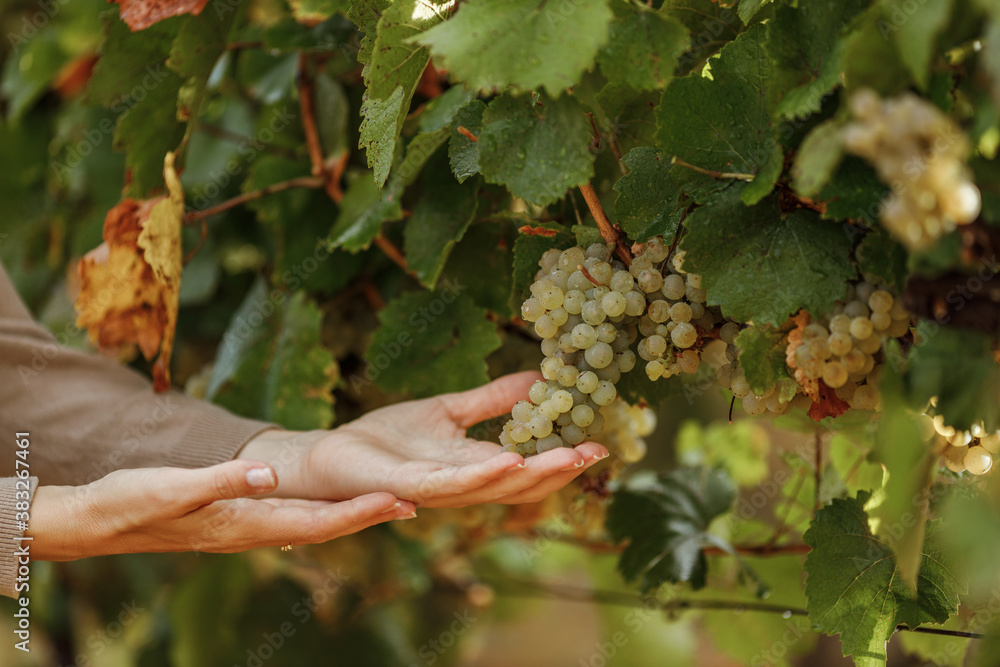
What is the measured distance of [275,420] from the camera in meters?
0.78

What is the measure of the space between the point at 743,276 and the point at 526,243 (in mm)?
172

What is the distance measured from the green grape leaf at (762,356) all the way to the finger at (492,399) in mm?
194

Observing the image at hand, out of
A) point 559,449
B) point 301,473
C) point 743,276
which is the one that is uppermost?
point 743,276

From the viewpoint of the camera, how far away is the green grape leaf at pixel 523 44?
0.38m

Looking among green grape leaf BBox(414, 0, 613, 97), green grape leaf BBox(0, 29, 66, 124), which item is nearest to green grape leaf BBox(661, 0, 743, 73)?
green grape leaf BBox(414, 0, 613, 97)

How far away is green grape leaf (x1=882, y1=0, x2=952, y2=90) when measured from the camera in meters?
0.31

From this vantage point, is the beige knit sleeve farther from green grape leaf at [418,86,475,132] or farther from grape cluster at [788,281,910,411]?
grape cluster at [788,281,910,411]

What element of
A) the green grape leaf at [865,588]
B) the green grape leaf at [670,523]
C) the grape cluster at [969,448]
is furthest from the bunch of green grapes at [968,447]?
the green grape leaf at [670,523]

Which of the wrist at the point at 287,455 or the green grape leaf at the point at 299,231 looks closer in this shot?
the wrist at the point at 287,455

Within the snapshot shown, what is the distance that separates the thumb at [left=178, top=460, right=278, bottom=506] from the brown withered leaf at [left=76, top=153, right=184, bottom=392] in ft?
0.81

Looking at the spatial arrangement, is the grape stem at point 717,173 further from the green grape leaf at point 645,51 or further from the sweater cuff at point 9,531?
the sweater cuff at point 9,531

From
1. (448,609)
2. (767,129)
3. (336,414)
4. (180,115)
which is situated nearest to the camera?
(767,129)

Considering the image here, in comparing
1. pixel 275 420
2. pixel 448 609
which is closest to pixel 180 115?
pixel 275 420

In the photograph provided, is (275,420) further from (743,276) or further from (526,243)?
(743,276)
